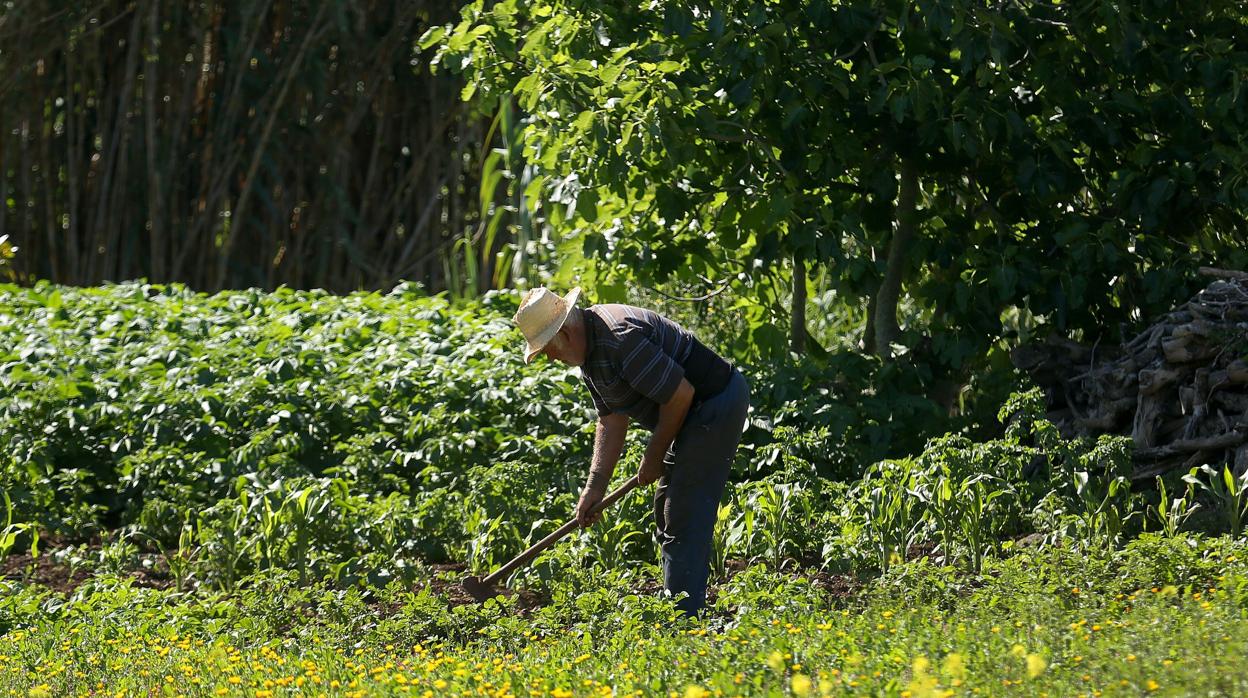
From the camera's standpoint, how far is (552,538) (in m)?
5.29

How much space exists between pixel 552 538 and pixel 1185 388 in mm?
2865

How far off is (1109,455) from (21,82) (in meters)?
9.86

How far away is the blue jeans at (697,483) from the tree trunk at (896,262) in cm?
228

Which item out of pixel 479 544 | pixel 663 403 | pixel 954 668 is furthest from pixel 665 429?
pixel 954 668

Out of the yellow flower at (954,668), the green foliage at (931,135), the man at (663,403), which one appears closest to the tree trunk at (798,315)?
the green foliage at (931,135)

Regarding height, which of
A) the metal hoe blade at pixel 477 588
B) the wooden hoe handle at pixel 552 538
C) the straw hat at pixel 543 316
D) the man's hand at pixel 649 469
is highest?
the straw hat at pixel 543 316

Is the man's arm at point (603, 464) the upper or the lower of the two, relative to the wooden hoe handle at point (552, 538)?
upper

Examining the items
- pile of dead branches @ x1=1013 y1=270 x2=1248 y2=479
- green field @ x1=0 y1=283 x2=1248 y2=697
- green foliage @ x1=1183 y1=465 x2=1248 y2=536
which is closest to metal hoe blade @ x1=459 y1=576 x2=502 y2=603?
green field @ x1=0 y1=283 x2=1248 y2=697

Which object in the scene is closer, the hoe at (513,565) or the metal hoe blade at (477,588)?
the hoe at (513,565)

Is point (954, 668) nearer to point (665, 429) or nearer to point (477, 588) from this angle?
point (665, 429)

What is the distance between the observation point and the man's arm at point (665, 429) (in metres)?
4.98

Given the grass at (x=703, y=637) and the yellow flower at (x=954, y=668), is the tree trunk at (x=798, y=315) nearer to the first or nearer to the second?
the grass at (x=703, y=637)

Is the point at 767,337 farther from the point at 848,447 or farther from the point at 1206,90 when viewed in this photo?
the point at 1206,90

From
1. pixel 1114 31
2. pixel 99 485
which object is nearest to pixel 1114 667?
pixel 1114 31
